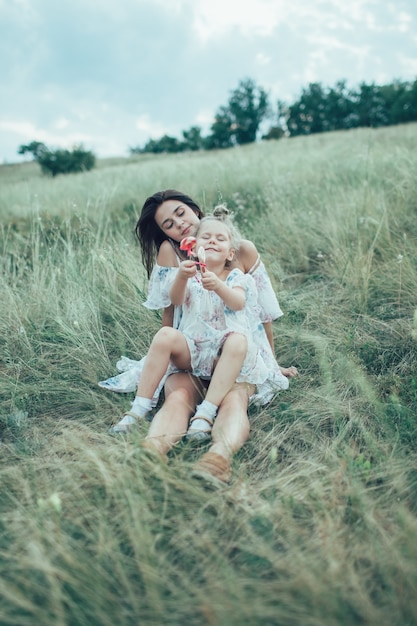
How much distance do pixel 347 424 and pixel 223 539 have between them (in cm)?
83

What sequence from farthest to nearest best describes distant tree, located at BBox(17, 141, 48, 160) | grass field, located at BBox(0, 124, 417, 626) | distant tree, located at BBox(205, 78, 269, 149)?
distant tree, located at BBox(205, 78, 269, 149), distant tree, located at BBox(17, 141, 48, 160), grass field, located at BBox(0, 124, 417, 626)

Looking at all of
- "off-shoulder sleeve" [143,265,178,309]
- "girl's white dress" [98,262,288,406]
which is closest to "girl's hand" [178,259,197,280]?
"girl's white dress" [98,262,288,406]

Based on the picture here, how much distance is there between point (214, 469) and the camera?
5.49 feet

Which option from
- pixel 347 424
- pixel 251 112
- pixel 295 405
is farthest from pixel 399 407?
pixel 251 112

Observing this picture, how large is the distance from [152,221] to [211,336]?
88cm

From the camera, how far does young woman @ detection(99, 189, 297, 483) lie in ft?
6.32

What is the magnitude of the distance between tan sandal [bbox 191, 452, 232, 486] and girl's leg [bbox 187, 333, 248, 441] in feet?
0.92

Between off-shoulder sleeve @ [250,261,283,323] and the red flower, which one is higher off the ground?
the red flower

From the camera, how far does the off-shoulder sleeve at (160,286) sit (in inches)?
102

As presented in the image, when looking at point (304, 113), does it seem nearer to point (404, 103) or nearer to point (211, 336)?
point (404, 103)

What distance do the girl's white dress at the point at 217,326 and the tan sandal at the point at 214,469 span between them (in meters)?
0.59

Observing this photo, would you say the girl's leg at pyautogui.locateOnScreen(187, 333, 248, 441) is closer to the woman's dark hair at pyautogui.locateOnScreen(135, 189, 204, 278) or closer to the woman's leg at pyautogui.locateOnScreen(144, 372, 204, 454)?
the woman's leg at pyautogui.locateOnScreen(144, 372, 204, 454)

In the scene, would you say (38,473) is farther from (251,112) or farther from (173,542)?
(251,112)

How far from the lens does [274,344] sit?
9.48 feet
